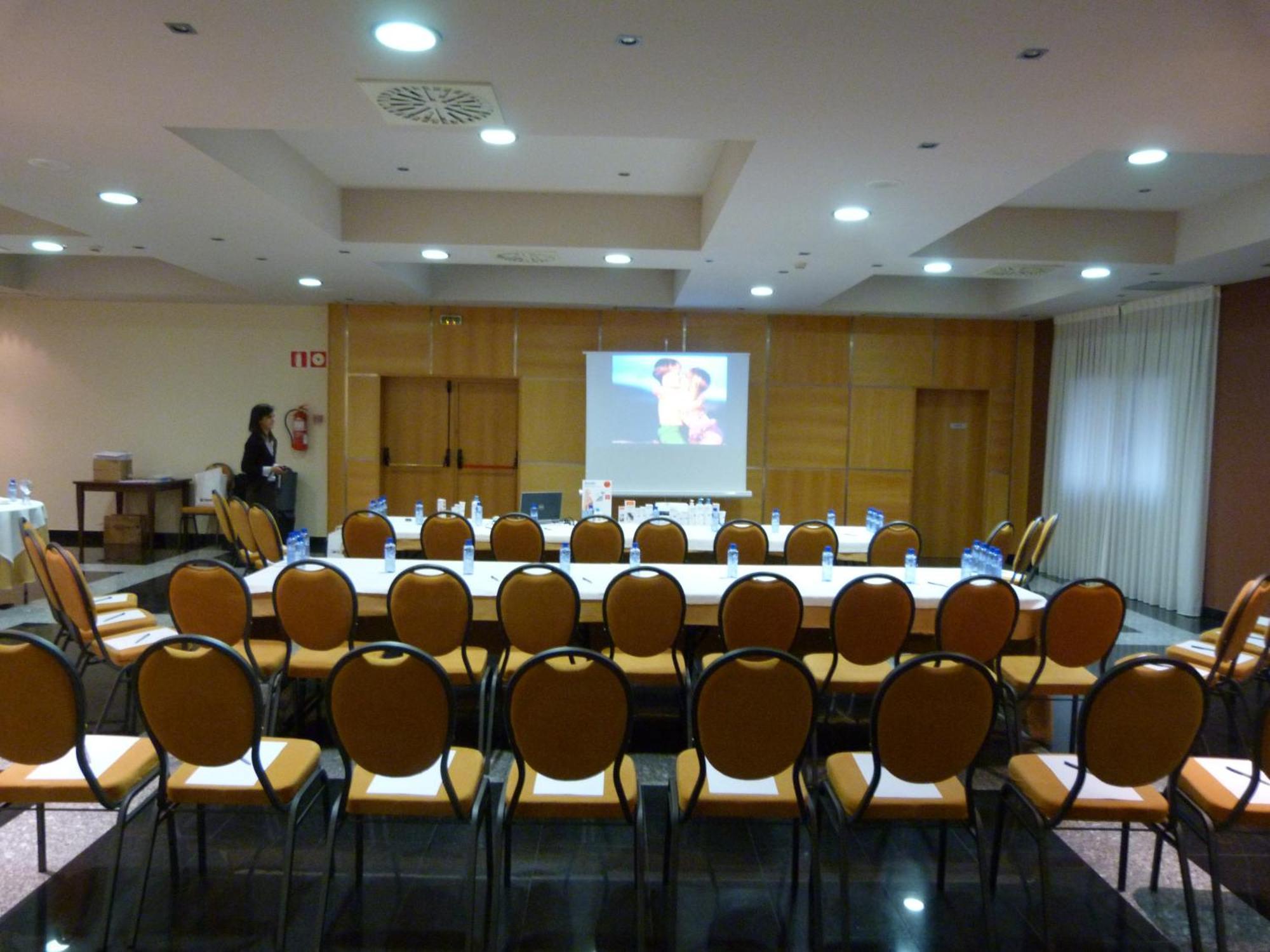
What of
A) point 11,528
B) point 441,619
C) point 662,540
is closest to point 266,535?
point 11,528

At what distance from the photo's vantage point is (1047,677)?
4000mm

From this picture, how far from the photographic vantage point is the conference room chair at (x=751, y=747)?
2.55 meters

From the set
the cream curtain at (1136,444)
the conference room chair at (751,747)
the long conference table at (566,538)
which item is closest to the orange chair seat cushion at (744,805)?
the conference room chair at (751,747)

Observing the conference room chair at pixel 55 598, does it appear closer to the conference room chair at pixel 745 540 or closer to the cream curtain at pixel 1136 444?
the conference room chair at pixel 745 540

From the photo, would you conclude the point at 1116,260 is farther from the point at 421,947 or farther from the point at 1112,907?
the point at 421,947

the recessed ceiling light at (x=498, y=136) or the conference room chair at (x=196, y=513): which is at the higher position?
the recessed ceiling light at (x=498, y=136)

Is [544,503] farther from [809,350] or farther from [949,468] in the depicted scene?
[949,468]

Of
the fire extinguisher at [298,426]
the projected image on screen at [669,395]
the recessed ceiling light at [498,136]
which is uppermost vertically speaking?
the recessed ceiling light at [498,136]

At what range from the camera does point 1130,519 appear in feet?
27.5

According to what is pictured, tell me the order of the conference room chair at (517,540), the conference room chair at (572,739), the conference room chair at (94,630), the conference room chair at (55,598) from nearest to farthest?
the conference room chair at (572,739), the conference room chair at (94,630), the conference room chair at (55,598), the conference room chair at (517,540)

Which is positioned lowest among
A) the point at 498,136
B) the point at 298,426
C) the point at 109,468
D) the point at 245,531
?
the point at 245,531

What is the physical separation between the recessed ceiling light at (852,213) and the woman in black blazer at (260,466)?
707 centimetres

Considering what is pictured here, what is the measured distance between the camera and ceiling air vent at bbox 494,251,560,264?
7027 mm

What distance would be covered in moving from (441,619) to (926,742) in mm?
2263
